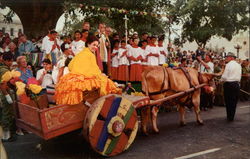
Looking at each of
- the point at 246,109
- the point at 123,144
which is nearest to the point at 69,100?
the point at 123,144

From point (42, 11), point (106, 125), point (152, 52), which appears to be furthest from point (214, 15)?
point (106, 125)

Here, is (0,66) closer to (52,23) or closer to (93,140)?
(93,140)

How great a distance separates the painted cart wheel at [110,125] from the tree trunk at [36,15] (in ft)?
28.4

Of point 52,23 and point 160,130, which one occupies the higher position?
point 52,23

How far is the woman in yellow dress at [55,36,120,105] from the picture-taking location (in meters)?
4.84

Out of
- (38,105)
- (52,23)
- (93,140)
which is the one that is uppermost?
(52,23)

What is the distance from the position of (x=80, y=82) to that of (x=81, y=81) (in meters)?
0.03

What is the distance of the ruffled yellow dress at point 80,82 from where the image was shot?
190 inches

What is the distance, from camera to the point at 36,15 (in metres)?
12.7

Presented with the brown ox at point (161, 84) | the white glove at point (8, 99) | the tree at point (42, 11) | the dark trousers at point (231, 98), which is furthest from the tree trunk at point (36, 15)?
the dark trousers at point (231, 98)

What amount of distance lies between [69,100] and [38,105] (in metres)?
1.10

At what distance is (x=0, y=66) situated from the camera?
6684mm

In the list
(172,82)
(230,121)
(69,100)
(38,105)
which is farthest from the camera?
(230,121)

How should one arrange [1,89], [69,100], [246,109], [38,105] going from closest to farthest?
[69,100]
[38,105]
[1,89]
[246,109]
